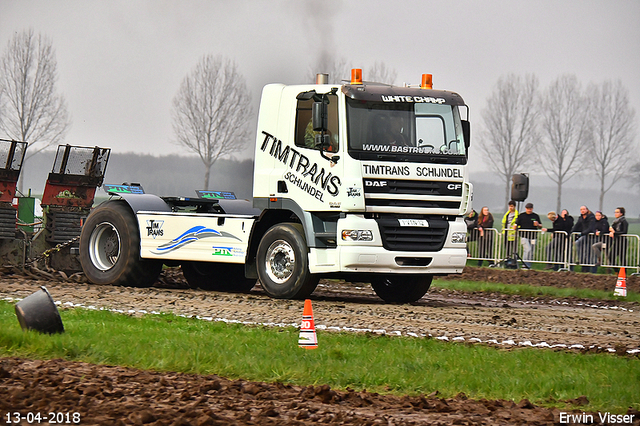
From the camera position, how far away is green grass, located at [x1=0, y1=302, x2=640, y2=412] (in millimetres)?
7312

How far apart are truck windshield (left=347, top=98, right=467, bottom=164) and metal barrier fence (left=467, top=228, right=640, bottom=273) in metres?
9.71

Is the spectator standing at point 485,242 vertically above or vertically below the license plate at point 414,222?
below

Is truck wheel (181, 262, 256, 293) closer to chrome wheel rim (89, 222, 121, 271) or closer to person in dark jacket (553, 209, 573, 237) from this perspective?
chrome wheel rim (89, 222, 121, 271)

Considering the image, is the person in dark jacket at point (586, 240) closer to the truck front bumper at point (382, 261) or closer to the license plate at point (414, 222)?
the truck front bumper at point (382, 261)

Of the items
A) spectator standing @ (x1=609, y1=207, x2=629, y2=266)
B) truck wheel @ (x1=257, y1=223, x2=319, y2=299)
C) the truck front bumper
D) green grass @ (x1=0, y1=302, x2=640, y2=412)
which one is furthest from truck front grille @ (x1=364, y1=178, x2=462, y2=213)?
spectator standing @ (x1=609, y1=207, x2=629, y2=266)

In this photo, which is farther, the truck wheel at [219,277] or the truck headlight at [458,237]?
the truck wheel at [219,277]

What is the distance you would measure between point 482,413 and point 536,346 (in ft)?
11.3

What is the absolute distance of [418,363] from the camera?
8078 millimetres

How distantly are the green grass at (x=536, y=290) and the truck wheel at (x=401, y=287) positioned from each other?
3.01 meters

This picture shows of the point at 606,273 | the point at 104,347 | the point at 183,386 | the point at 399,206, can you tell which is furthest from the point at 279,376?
the point at 606,273

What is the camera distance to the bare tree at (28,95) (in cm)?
4894

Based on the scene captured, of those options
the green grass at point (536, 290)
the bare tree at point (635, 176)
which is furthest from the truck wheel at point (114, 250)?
the bare tree at point (635, 176)

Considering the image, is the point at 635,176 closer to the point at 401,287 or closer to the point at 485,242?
the point at 485,242

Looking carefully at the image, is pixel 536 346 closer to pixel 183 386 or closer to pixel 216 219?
pixel 183 386
